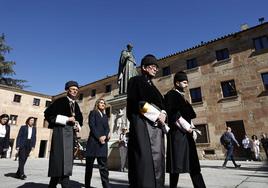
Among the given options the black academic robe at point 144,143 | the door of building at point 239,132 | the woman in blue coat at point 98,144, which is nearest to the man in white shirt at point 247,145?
the door of building at point 239,132

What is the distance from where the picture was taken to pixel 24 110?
105 feet

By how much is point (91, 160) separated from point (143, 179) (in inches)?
Result: 91.0

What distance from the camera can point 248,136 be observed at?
623 inches

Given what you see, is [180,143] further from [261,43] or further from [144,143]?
[261,43]

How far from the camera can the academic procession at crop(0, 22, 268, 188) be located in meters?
2.55

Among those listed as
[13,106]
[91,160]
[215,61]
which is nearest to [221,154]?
[215,61]

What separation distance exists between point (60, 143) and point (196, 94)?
58.5ft

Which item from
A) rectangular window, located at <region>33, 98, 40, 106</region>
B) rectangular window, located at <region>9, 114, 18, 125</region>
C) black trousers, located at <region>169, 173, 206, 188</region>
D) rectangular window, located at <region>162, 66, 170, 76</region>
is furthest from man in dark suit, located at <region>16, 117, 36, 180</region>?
rectangular window, located at <region>33, 98, 40, 106</region>

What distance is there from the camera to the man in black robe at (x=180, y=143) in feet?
9.98

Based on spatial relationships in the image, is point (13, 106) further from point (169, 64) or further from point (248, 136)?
point (248, 136)

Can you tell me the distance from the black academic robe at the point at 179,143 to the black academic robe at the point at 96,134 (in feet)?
5.16

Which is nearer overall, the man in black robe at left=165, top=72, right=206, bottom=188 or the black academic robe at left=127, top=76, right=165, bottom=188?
the black academic robe at left=127, top=76, right=165, bottom=188

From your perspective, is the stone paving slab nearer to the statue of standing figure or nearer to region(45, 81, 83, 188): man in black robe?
region(45, 81, 83, 188): man in black robe

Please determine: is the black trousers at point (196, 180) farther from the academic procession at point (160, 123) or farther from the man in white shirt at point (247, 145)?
the man in white shirt at point (247, 145)
